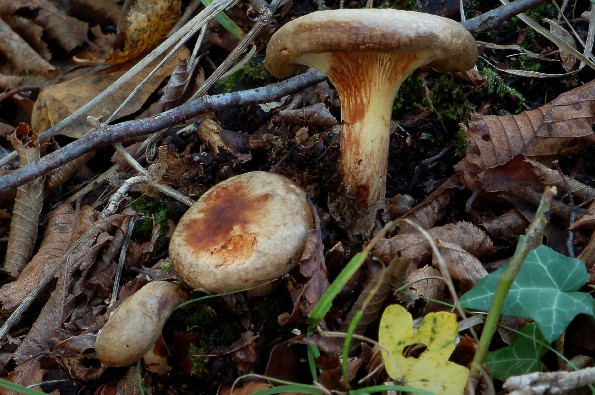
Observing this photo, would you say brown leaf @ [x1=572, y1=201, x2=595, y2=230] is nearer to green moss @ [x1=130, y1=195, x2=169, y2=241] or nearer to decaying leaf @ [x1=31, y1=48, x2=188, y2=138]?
green moss @ [x1=130, y1=195, x2=169, y2=241]

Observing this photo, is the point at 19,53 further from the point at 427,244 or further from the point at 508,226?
the point at 508,226

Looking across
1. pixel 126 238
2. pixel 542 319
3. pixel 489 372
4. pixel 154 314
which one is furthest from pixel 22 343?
pixel 542 319

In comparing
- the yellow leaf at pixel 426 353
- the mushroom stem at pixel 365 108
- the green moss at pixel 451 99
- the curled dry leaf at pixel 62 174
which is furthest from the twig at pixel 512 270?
the curled dry leaf at pixel 62 174

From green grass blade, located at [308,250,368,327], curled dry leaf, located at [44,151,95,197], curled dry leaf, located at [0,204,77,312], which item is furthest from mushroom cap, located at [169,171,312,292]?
curled dry leaf, located at [44,151,95,197]

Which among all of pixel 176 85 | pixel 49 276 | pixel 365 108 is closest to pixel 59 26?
pixel 176 85

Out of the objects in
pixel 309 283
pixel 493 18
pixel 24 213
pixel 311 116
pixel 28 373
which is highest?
pixel 493 18

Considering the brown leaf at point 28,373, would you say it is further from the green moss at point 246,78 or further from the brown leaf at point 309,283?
the green moss at point 246,78
